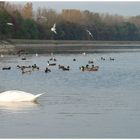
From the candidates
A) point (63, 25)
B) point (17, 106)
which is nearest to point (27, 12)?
point (63, 25)

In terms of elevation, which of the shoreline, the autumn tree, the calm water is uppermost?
the autumn tree

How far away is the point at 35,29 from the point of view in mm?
97312

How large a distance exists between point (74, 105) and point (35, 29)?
79816 mm

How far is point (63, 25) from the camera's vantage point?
10706 cm

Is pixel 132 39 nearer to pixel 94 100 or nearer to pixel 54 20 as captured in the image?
pixel 54 20

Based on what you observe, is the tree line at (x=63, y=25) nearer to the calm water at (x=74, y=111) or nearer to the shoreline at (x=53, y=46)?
the shoreline at (x=53, y=46)

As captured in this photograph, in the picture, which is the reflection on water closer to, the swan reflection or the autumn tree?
the swan reflection

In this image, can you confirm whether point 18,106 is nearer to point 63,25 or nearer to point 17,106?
point 17,106

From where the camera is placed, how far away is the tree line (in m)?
90.4

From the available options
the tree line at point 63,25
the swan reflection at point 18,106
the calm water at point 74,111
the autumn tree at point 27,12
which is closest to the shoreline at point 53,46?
the tree line at point 63,25

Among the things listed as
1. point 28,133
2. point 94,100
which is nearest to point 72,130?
point 28,133

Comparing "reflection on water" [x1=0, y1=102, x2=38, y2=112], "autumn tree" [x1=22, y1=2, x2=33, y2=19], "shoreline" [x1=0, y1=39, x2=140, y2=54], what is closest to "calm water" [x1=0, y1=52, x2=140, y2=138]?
"reflection on water" [x1=0, y1=102, x2=38, y2=112]

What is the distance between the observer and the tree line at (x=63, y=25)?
90.4 metres

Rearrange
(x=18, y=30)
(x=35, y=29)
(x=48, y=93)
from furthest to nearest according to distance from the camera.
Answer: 1. (x=35, y=29)
2. (x=18, y=30)
3. (x=48, y=93)
